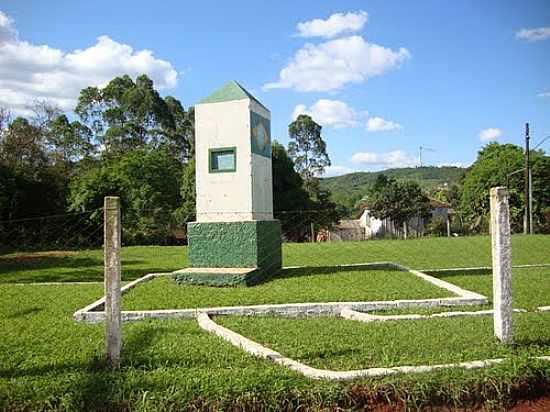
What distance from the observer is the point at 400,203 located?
3494 cm

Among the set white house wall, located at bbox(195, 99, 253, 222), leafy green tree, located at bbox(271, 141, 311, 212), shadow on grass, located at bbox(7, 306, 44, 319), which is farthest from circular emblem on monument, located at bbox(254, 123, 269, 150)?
leafy green tree, located at bbox(271, 141, 311, 212)

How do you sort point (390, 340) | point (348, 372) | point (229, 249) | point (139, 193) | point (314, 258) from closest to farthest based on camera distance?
point (348, 372)
point (390, 340)
point (229, 249)
point (314, 258)
point (139, 193)

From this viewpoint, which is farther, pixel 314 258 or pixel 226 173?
pixel 314 258

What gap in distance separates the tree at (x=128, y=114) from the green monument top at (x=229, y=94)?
27.3 m

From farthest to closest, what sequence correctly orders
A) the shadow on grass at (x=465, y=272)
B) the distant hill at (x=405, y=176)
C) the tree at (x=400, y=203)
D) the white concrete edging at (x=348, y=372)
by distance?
the distant hill at (x=405, y=176)
the tree at (x=400, y=203)
the shadow on grass at (x=465, y=272)
the white concrete edging at (x=348, y=372)

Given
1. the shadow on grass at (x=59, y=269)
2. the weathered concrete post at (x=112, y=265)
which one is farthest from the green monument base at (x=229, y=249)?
the weathered concrete post at (x=112, y=265)

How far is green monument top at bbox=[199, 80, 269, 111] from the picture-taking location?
8.98m

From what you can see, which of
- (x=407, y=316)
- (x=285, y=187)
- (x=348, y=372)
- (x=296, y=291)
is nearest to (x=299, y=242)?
(x=285, y=187)

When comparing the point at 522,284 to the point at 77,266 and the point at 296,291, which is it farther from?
the point at 77,266

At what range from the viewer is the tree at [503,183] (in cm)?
3189

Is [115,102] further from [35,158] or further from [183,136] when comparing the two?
[35,158]

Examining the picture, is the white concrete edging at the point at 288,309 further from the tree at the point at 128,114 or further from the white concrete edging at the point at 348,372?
the tree at the point at 128,114

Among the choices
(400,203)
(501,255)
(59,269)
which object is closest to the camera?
(501,255)

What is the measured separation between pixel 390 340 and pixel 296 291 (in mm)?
2773
